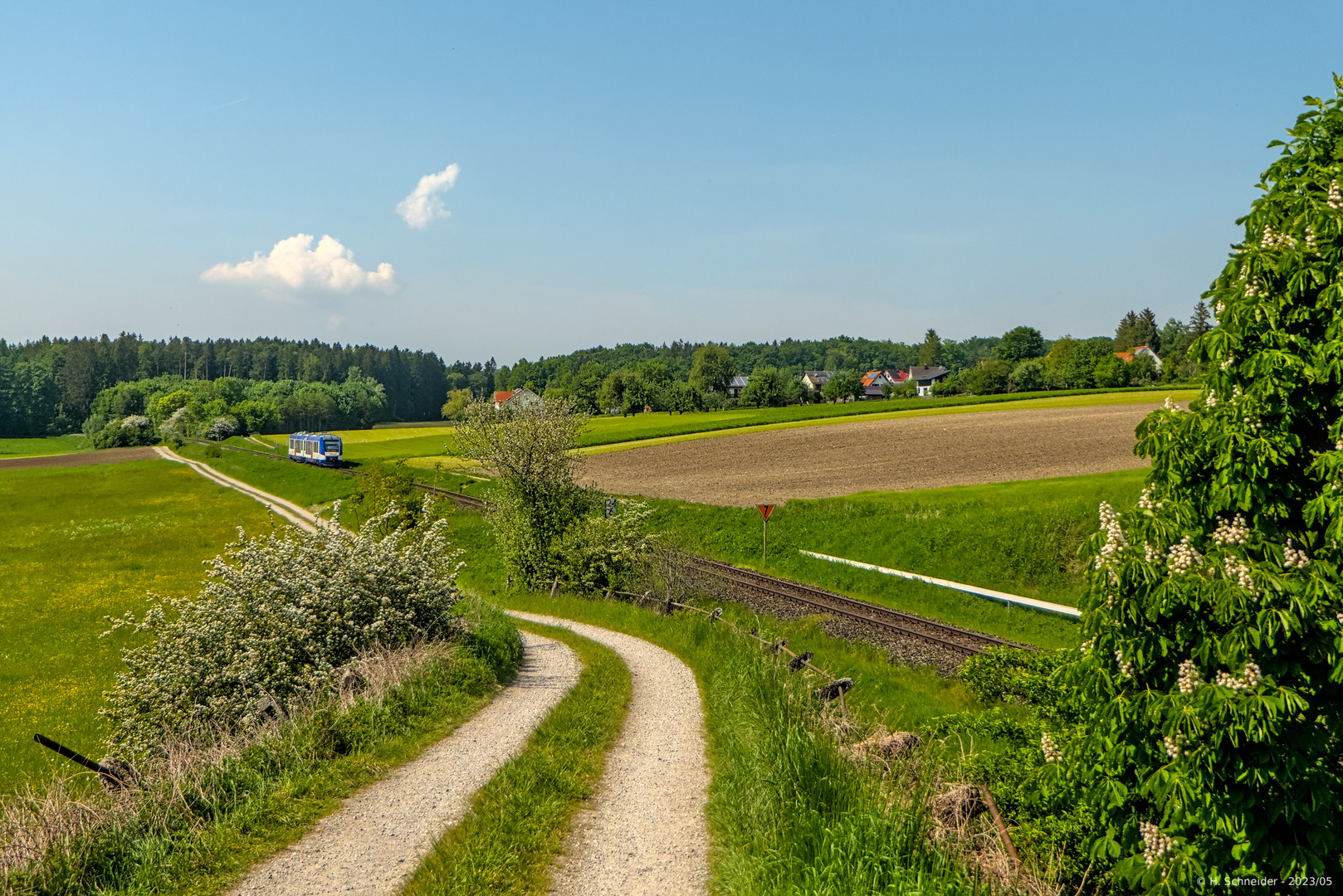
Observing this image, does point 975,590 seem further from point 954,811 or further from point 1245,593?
point 1245,593

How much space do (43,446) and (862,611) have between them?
14945 cm

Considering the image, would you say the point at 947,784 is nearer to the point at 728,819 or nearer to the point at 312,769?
the point at 728,819

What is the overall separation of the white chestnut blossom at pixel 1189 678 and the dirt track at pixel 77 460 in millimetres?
96372

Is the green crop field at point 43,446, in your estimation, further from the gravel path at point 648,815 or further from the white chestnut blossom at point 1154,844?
Answer: the white chestnut blossom at point 1154,844

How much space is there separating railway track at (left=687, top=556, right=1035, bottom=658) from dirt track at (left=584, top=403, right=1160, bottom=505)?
12997 mm

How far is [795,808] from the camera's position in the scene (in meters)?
8.84

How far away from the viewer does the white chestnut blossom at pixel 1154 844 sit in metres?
6.40

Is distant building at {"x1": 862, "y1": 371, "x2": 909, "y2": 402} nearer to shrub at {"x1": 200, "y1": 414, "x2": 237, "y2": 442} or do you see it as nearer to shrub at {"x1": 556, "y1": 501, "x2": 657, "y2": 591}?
shrub at {"x1": 200, "y1": 414, "x2": 237, "y2": 442}

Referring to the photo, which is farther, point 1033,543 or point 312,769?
point 1033,543

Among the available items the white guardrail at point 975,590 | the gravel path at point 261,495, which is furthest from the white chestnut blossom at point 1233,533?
the gravel path at point 261,495

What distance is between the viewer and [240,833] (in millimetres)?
8797

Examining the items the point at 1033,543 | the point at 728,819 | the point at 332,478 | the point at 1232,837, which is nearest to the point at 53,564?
the point at 332,478

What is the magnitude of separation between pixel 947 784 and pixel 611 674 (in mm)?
8602

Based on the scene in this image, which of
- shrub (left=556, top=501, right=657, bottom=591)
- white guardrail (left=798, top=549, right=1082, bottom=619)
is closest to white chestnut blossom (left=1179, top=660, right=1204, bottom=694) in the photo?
white guardrail (left=798, top=549, right=1082, bottom=619)
